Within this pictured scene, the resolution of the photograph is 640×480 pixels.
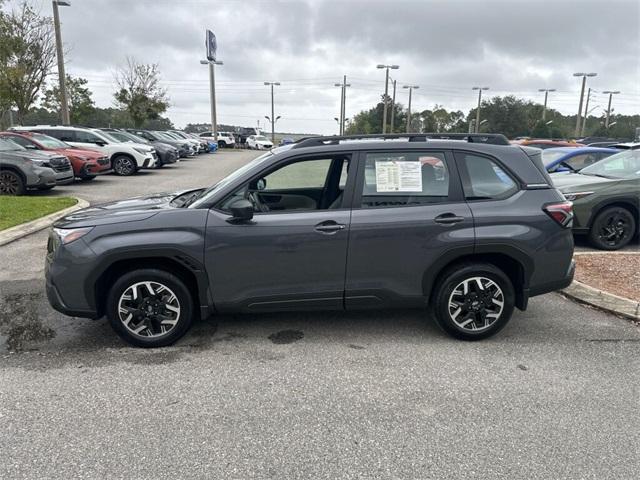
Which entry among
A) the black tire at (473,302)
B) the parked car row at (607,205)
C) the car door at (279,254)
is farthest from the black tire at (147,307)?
the parked car row at (607,205)

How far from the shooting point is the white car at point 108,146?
52.9 ft

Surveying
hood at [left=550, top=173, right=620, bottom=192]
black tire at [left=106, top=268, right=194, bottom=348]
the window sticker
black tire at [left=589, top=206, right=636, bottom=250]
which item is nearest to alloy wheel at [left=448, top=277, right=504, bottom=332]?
the window sticker

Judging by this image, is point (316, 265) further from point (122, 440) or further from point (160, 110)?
point (160, 110)

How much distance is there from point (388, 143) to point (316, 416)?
90.1 inches

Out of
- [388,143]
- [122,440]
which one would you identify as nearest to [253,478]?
[122,440]

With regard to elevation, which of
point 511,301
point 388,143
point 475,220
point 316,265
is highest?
point 388,143

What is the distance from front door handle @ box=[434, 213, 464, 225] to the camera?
3.83 m

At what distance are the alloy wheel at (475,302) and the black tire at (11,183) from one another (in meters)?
10.9

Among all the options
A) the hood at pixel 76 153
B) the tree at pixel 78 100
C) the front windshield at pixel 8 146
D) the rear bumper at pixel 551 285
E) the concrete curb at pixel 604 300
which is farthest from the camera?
the tree at pixel 78 100

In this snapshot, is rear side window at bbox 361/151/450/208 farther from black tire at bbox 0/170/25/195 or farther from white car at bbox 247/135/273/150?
white car at bbox 247/135/273/150

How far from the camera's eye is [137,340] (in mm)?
3828

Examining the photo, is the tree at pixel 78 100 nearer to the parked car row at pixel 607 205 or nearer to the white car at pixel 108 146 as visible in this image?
the white car at pixel 108 146

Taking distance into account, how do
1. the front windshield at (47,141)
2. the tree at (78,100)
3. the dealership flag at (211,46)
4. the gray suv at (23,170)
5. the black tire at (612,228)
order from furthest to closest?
the dealership flag at (211,46) → the tree at (78,100) → the front windshield at (47,141) → the gray suv at (23,170) → the black tire at (612,228)

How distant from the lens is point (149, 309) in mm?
3814
